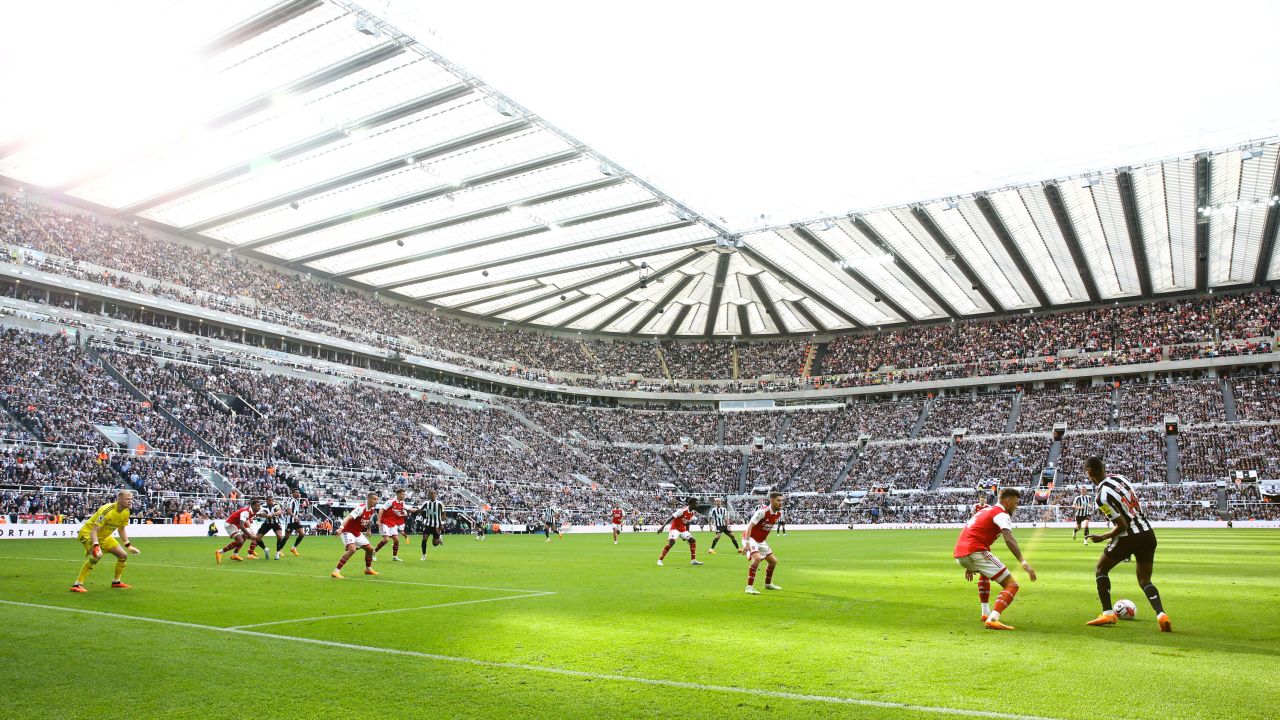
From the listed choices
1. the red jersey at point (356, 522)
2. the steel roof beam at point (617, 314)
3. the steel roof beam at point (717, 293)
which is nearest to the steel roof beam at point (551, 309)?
the steel roof beam at point (617, 314)

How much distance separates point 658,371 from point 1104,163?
165 feet

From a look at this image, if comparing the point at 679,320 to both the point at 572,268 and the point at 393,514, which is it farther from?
the point at 393,514

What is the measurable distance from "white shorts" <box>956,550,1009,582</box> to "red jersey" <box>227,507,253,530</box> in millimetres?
18081

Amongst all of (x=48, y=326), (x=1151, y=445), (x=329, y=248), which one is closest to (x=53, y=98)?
(x=48, y=326)

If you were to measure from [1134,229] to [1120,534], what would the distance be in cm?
4742

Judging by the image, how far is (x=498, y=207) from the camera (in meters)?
48.2

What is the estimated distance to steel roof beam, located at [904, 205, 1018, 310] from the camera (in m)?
49.6

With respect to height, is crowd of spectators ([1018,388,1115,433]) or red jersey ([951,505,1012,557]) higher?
crowd of spectators ([1018,388,1115,433])

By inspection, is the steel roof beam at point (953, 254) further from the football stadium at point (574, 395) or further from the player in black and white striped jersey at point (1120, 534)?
the player in black and white striped jersey at point (1120, 534)

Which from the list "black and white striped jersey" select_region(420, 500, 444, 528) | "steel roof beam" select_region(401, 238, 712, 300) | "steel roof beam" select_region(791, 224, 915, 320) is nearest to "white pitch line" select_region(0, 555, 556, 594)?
"black and white striped jersey" select_region(420, 500, 444, 528)

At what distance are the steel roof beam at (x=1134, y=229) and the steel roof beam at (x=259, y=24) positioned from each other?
36743 millimetres

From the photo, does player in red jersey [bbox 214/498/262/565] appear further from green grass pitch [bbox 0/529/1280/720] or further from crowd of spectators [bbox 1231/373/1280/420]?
crowd of spectators [bbox 1231/373/1280/420]

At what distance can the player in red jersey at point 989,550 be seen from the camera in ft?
34.8

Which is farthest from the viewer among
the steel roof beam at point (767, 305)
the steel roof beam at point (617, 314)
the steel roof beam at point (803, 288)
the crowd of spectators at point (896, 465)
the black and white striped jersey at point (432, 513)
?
the steel roof beam at point (617, 314)
